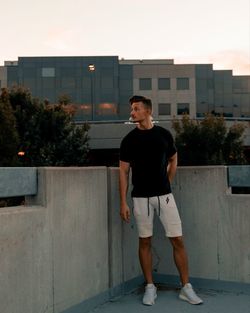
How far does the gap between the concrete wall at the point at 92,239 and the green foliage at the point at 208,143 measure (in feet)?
78.7

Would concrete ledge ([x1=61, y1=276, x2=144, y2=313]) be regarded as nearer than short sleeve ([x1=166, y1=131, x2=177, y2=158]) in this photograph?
Yes

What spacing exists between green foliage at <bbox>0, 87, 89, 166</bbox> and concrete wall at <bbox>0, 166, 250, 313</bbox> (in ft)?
58.0

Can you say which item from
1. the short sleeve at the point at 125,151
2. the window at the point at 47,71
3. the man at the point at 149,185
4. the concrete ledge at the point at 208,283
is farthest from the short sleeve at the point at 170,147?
the window at the point at 47,71

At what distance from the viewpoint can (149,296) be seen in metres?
4.34

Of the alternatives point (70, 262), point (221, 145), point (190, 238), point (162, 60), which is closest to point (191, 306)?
point (190, 238)

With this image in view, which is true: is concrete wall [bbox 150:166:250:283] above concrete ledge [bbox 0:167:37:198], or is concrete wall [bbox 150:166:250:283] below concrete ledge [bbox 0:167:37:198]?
below

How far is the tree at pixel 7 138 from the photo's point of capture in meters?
17.7

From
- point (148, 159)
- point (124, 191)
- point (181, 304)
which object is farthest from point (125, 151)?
point (181, 304)

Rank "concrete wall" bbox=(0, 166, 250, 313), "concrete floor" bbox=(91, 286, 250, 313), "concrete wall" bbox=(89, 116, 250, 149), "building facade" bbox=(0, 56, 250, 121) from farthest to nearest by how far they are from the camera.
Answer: "building facade" bbox=(0, 56, 250, 121) → "concrete wall" bbox=(89, 116, 250, 149) → "concrete floor" bbox=(91, 286, 250, 313) → "concrete wall" bbox=(0, 166, 250, 313)

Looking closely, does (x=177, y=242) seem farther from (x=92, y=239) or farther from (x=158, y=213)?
(x=92, y=239)

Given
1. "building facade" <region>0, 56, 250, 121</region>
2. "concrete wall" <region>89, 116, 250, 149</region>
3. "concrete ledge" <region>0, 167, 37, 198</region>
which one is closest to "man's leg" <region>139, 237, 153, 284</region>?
"concrete ledge" <region>0, 167, 37, 198</region>

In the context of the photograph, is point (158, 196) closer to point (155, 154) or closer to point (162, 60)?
point (155, 154)

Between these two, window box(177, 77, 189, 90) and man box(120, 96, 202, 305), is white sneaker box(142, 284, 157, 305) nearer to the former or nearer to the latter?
man box(120, 96, 202, 305)

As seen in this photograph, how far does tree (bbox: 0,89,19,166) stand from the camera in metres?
17.7
